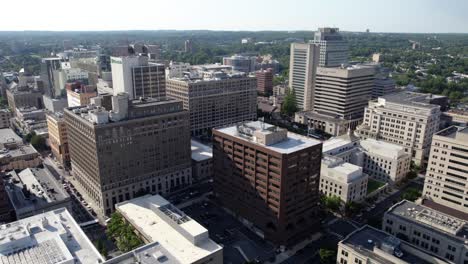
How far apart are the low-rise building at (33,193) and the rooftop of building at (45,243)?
19565 mm

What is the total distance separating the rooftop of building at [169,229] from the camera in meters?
86.5

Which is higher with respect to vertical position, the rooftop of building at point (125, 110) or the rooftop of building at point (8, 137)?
the rooftop of building at point (125, 110)

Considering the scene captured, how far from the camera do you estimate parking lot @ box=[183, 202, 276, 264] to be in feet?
335

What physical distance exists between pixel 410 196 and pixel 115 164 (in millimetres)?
104311

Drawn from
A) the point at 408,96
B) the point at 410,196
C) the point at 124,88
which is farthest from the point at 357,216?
the point at 124,88

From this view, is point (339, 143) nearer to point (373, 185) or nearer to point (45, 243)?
point (373, 185)

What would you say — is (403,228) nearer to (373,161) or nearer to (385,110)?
(373,161)

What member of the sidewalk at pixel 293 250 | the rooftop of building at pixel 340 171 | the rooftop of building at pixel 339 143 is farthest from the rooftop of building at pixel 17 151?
the rooftop of building at pixel 339 143

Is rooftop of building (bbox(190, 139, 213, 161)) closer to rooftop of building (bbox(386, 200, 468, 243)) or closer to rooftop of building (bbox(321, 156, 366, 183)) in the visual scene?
rooftop of building (bbox(321, 156, 366, 183))

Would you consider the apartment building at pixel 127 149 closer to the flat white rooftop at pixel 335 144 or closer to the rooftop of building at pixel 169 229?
the rooftop of building at pixel 169 229

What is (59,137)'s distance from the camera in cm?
16212

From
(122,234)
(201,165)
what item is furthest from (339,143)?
(122,234)

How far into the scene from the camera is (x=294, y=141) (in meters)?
108

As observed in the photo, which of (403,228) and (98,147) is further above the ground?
(98,147)
